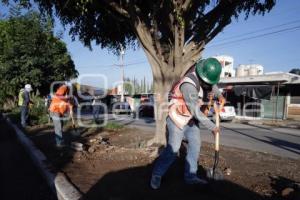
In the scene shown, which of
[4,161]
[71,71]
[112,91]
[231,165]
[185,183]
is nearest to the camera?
[185,183]

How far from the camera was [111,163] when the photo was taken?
6.36m

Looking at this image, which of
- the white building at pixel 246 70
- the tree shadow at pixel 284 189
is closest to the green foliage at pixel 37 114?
the tree shadow at pixel 284 189

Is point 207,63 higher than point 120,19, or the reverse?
point 120,19

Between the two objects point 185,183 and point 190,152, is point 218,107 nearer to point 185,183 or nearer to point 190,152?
point 190,152

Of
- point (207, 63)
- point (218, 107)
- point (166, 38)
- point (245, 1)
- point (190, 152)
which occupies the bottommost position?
point (190, 152)

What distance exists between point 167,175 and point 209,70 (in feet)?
6.05

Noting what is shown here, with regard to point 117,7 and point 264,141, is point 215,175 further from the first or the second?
point 264,141

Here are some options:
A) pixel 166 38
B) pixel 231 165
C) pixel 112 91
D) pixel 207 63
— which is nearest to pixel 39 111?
pixel 166 38

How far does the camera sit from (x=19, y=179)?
5.93 m

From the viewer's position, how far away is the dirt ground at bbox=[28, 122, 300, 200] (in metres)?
4.46

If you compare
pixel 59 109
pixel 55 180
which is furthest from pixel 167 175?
pixel 59 109

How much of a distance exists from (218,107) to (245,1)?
14.3ft

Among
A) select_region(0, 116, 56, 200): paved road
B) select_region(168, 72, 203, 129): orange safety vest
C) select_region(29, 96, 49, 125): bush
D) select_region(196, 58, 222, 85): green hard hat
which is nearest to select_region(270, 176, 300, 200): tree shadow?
select_region(168, 72, 203, 129): orange safety vest

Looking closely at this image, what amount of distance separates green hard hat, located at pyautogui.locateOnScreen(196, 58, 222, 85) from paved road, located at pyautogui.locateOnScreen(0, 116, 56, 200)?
2710 millimetres
